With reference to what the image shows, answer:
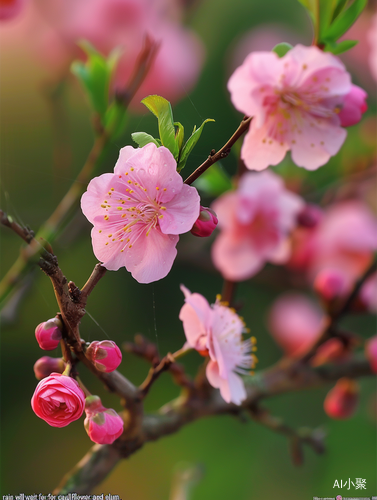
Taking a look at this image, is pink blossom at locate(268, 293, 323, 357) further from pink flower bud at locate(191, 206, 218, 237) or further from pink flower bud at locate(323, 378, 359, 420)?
pink flower bud at locate(191, 206, 218, 237)

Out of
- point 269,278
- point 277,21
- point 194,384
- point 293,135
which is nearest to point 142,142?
point 293,135

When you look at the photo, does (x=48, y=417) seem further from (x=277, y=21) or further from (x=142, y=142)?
(x=277, y=21)

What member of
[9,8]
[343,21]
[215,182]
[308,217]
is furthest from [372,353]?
[9,8]

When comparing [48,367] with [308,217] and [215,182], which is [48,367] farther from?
[308,217]

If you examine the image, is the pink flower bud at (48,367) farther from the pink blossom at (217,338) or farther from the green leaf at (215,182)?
the green leaf at (215,182)

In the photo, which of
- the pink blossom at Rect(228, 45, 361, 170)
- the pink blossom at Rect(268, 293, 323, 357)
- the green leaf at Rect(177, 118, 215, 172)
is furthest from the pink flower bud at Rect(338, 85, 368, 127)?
the pink blossom at Rect(268, 293, 323, 357)

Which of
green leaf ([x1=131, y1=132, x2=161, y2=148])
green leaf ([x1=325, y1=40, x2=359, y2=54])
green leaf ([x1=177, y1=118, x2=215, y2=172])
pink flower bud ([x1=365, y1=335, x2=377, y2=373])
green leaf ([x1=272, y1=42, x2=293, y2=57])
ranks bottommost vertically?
pink flower bud ([x1=365, y1=335, x2=377, y2=373])

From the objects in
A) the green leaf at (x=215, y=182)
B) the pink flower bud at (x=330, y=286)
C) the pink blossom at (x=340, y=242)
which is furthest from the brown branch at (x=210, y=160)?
the pink blossom at (x=340, y=242)
